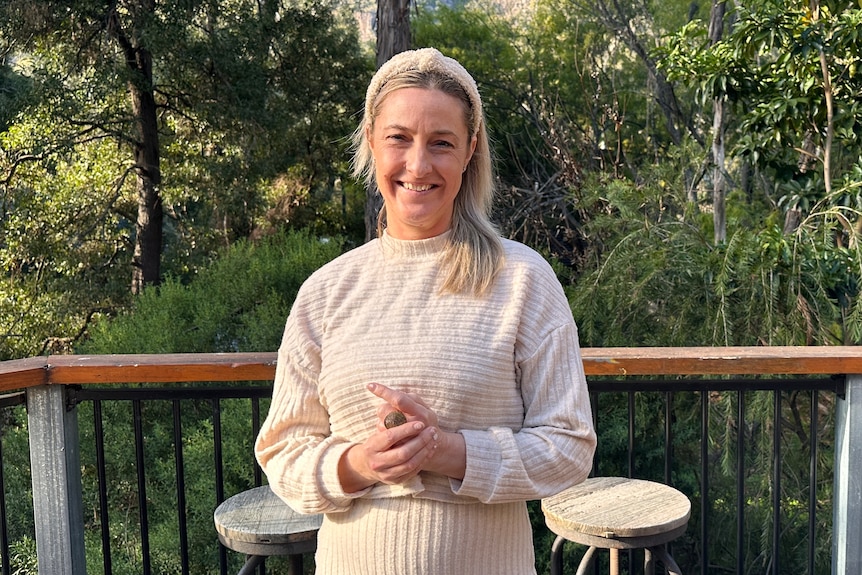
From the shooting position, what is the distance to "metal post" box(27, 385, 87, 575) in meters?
2.03

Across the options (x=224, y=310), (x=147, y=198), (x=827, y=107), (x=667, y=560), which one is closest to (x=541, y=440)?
(x=667, y=560)

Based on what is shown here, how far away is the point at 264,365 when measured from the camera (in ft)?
6.64

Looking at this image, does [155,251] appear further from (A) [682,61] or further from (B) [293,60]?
(A) [682,61]

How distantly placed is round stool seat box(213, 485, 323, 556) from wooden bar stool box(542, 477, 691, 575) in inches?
22.0

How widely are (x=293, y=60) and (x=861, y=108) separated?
822 centimetres

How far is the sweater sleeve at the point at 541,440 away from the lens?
124 centimetres

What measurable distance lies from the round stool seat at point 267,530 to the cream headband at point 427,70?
941mm

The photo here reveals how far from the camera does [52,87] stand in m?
9.97

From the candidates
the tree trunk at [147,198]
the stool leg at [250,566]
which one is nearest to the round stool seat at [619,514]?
the stool leg at [250,566]

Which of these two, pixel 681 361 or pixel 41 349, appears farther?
pixel 41 349

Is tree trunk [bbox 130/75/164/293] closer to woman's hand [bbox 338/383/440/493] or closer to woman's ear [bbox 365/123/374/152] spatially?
woman's ear [bbox 365/123/374/152]

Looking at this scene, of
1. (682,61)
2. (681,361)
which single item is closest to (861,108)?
(682,61)

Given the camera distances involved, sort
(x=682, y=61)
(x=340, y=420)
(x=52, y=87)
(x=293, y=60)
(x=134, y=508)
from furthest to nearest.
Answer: (x=293, y=60)
(x=52, y=87)
(x=134, y=508)
(x=682, y=61)
(x=340, y=420)

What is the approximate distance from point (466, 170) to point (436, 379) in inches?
14.8
